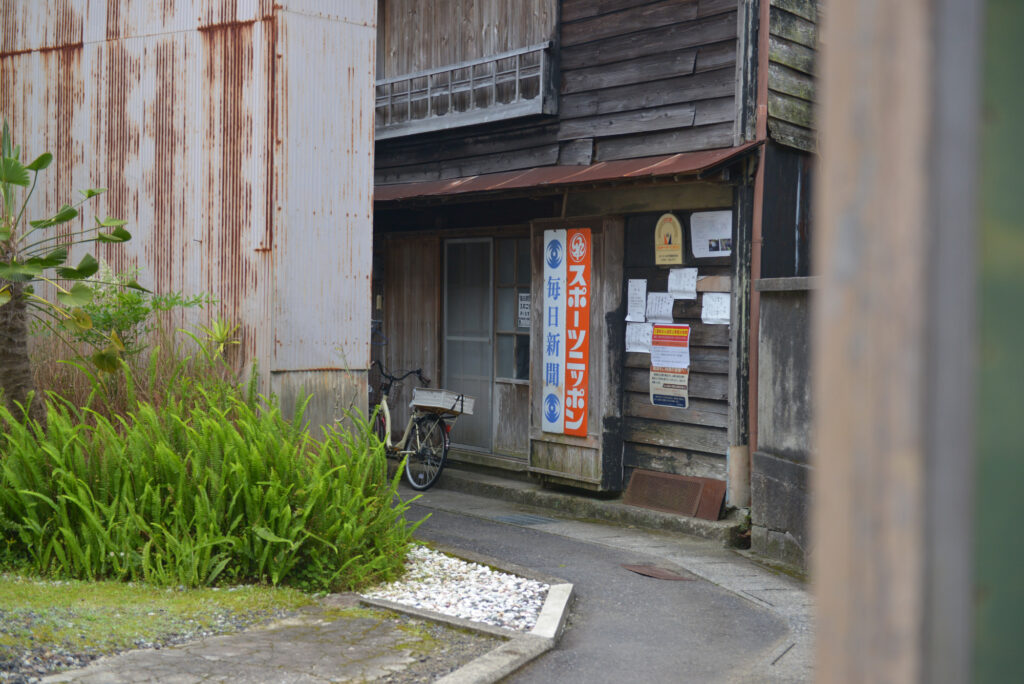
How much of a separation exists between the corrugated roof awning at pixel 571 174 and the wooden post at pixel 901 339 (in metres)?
6.72

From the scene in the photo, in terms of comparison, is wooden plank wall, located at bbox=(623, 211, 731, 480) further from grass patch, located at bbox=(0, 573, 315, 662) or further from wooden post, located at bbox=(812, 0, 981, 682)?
wooden post, located at bbox=(812, 0, 981, 682)

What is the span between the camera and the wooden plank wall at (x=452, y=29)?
10008mm

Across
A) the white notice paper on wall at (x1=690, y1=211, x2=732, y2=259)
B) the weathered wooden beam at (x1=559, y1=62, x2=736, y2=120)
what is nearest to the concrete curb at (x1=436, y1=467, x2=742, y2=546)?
the white notice paper on wall at (x1=690, y1=211, x2=732, y2=259)

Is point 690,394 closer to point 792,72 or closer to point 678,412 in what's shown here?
point 678,412

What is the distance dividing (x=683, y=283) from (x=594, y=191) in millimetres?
1295

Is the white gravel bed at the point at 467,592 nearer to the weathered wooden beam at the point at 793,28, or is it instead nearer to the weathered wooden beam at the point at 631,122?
the weathered wooden beam at the point at 631,122

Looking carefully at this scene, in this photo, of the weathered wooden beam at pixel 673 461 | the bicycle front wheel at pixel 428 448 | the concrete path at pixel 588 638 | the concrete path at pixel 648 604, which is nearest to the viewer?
the concrete path at pixel 588 638

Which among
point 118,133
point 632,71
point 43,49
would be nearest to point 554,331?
point 632,71

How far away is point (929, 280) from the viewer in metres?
1.00

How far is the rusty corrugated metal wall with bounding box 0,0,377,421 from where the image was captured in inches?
278

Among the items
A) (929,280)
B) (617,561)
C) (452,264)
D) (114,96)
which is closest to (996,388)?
(929,280)

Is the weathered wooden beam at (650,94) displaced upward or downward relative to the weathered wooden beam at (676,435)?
upward

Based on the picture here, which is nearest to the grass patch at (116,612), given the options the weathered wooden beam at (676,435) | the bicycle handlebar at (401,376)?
the weathered wooden beam at (676,435)

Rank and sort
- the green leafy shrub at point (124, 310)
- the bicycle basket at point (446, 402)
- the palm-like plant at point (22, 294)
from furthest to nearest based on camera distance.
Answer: the bicycle basket at point (446, 402) < the green leafy shrub at point (124, 310) < the palm-like plant at point (22, 294)
